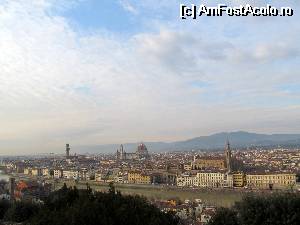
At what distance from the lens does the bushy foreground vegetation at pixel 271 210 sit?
9.18m

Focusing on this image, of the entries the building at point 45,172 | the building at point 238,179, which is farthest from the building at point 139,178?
the building at point 45,172

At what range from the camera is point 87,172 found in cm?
6712

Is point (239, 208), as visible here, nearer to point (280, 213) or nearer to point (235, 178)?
point (280, 213)

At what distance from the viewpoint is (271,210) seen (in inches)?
364

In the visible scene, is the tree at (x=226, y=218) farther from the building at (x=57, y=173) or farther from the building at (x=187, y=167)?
the building at (x=57, y=173)

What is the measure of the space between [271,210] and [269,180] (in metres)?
37.7

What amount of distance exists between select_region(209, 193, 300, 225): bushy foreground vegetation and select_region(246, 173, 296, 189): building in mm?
34871

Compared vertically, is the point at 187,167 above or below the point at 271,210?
below

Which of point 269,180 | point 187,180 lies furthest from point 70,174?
point 269,180

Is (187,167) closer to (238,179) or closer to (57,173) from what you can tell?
(238,179)

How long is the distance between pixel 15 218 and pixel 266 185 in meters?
33.1

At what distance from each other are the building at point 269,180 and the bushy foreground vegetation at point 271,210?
3487cm

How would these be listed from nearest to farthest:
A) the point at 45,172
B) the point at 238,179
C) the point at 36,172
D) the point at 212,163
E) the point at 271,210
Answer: the point at 271,210
the point at 238,179
the point at 212,163
the point at 45,172
the point at 36,172

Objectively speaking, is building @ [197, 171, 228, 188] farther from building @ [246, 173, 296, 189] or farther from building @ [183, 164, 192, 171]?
building @ [183, 164, 192, 171]
